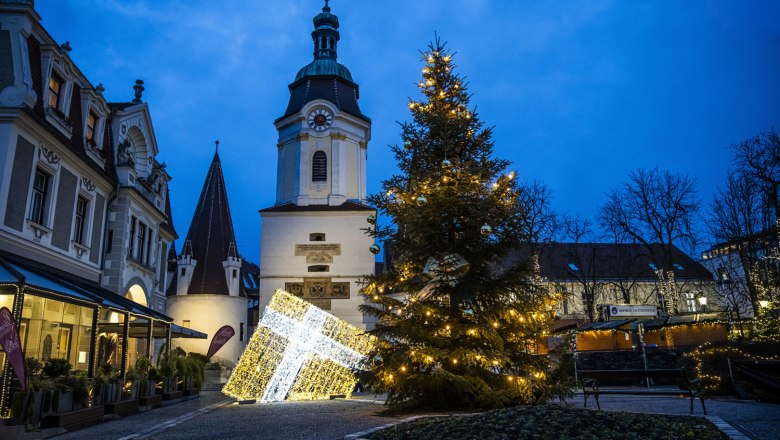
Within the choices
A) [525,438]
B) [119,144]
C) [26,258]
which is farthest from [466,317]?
[119,144]

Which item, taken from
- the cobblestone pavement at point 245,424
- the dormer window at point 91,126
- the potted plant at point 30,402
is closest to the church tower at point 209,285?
the dormer window at point 91,126

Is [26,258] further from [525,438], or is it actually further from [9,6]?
[525,438]

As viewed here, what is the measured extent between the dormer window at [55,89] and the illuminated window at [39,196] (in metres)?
2.36

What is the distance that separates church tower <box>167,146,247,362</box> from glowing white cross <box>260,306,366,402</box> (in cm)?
2582

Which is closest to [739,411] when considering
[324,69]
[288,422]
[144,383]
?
[288,422]

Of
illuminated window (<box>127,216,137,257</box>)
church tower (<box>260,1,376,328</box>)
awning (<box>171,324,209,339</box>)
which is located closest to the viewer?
illuminated window (<box>127,216,137,257</box>)

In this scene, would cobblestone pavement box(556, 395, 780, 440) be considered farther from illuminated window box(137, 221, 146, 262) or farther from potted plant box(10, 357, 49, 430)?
illuminated window box(137, 221, 146, 262)

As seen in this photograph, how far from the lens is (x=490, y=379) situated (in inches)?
456

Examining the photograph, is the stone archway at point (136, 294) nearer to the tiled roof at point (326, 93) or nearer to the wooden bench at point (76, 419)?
the wooden bench at point (76, 419)

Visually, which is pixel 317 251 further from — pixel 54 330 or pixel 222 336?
pixel 54 330

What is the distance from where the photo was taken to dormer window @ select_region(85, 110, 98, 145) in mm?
20609

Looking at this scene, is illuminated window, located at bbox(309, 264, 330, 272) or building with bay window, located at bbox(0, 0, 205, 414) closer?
building with bay window, located at bbox(0, 0, 205, 414)

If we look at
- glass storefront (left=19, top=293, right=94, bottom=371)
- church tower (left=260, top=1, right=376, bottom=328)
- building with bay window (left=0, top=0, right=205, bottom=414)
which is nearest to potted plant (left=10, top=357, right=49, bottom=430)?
building with bay window (left=0, top=0, right=205, bottom=414)

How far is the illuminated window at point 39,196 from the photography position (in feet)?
54.9
